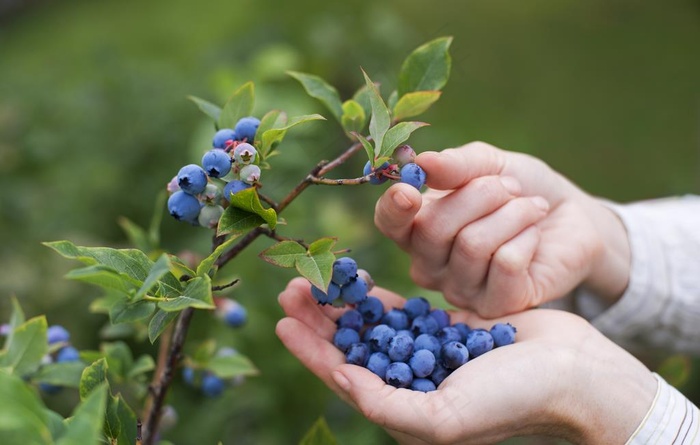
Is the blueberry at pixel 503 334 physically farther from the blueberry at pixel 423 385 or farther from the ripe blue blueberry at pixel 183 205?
the ripe blue blueberry at pixel 183 205

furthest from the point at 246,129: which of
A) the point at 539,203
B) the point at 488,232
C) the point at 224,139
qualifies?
the point at 539,203

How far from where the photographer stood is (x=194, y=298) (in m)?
0.82

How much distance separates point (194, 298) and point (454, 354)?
17.5 inches

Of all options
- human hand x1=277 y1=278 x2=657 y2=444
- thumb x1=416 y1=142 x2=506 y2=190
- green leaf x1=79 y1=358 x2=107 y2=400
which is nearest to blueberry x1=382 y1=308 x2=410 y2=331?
human hand x1=277 y1=278 x2=657 y2=444

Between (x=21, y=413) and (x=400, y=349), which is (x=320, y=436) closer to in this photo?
(x=400, y=349)

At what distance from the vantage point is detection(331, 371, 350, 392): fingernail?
3.28 feet

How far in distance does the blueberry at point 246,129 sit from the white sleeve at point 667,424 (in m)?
0.79

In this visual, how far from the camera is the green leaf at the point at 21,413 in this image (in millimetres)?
586

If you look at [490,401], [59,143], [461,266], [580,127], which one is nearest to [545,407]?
[490,401]

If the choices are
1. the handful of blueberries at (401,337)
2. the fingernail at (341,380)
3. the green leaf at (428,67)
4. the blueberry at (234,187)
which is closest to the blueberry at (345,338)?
the handful of blueberries at (401,337)

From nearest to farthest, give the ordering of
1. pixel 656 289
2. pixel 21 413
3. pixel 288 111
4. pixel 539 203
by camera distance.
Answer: pixel 21 413 → pixel 539 203 → pixel 656 289 → pixel 288 111

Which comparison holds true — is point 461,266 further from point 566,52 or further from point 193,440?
point 566,52

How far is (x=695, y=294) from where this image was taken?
168 centimetres

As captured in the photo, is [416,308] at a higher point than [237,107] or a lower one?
lower
